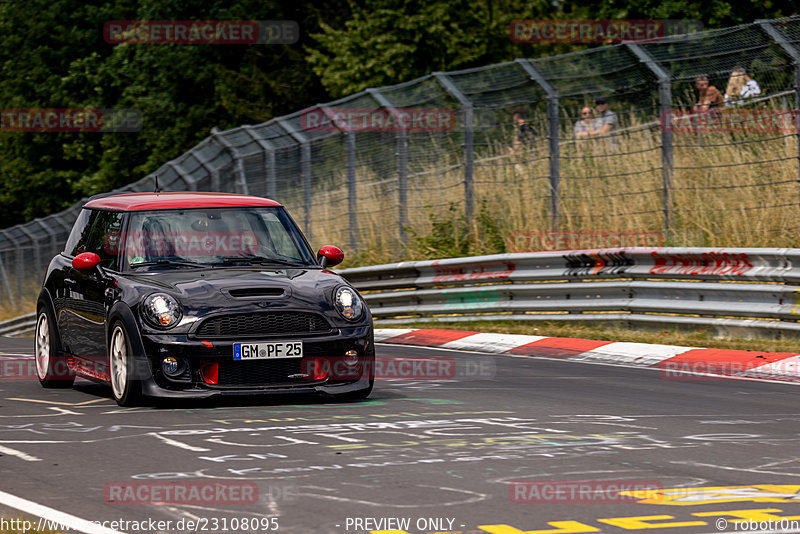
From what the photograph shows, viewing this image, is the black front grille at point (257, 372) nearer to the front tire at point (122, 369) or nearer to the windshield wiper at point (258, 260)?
the front tire at point (122, 369)

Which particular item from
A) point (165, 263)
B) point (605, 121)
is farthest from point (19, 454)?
point (605, 121)

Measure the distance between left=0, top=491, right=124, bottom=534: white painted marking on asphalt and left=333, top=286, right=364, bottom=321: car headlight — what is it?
3.55 meters

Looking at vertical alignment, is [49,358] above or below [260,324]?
below

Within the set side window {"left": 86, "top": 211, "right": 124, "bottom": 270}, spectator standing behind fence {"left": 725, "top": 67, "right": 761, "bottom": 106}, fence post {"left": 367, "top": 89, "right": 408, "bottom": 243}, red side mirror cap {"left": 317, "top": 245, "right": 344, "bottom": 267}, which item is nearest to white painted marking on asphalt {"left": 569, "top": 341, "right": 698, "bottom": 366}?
red side mirror cap {"left": 317, "top": 245, "right": 344, "bottom": 267}

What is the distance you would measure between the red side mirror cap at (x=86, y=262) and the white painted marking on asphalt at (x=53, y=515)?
13.0 feet

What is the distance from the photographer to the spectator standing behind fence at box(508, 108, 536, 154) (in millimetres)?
17500

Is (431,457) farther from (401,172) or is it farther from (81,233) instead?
(401,172)

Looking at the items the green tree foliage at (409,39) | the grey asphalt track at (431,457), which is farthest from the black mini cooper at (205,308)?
the green tree foliage at (409,39)

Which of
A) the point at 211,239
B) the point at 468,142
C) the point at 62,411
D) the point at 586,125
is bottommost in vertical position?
the point at 62,411

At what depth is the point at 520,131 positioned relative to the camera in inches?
693

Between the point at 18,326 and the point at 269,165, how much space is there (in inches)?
479

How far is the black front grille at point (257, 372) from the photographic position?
8914mm

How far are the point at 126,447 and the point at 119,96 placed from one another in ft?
126

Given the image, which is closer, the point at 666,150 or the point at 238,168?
the point at 666,150
